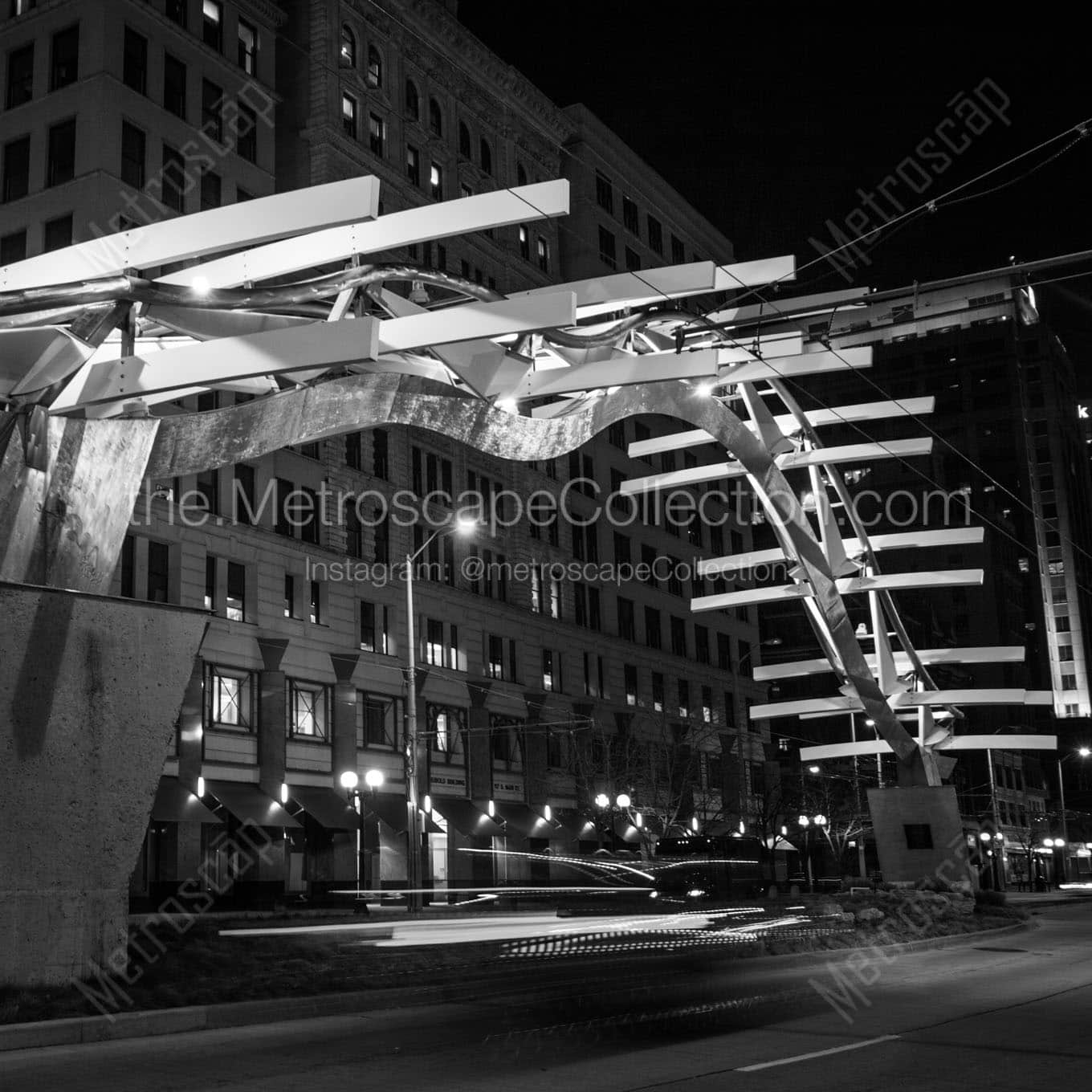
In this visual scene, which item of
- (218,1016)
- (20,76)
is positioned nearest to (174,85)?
(20,76)

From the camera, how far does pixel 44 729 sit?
44.8 ft

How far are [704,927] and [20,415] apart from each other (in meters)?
19.0

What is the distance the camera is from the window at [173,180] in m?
44.7

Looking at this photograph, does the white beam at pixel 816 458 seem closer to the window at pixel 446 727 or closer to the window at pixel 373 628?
the window at pixel 373 628

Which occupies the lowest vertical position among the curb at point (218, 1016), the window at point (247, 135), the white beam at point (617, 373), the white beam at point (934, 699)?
the curb at point (218, 1016)

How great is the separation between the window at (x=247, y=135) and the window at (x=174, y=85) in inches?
102

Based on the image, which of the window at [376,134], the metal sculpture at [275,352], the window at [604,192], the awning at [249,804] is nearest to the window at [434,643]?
the awning at [249,804]

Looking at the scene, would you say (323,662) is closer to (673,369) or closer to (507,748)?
(507,748)

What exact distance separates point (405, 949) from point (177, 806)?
22.1 metres

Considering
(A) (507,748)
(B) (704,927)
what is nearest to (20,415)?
(B) (704,927)

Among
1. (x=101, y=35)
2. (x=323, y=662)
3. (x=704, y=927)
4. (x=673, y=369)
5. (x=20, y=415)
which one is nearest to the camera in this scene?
(x=20, y=415)

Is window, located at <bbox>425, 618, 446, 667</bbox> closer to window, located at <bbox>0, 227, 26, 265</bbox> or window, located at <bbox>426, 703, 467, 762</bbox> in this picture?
window, located at <bbox>426, 703, 467, 762</bbox>

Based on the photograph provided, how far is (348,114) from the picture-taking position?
54.1m

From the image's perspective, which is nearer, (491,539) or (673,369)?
(673,369)
